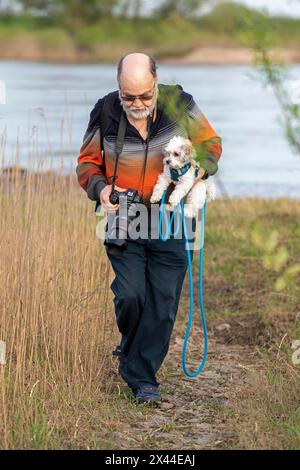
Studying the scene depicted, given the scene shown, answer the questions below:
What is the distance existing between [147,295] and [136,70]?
3.12 feet

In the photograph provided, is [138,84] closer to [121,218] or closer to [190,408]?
[121,218]

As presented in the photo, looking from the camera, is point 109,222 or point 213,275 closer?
point 109,222

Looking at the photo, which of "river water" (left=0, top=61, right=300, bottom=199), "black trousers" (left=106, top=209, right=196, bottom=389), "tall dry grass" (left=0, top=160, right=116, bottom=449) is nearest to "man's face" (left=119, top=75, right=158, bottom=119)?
"black trousers" (left=106, top=209, right=196, bottom=389)

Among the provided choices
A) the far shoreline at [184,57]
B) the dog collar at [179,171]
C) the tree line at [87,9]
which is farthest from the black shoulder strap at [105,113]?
the tree line at [87,9]

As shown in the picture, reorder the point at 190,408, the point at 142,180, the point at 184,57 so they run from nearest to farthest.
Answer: the point at 142,180 → the point at 190,408 → the point at 184,57

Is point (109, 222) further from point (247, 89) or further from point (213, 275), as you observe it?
point (247, 89)

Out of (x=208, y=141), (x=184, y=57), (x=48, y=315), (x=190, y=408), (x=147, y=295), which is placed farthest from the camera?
(x=184, y=57)

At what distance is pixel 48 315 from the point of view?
4902mm

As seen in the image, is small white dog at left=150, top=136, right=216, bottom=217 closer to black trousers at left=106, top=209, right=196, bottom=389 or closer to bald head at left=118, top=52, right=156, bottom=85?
black trousers at left=106, top=209, right=196, bottom=389

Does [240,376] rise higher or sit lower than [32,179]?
lower

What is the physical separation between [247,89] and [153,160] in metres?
23.7

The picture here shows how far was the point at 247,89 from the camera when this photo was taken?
91.0ft

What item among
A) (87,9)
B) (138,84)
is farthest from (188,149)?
(87,9)
